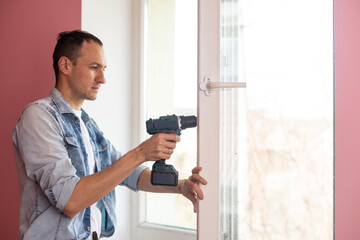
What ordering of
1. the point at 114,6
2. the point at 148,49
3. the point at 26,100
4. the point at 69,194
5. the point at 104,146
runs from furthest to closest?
the point at 148,49, the point at 114,6, the point at 26,100, the point at 104,146, the point at 69,194

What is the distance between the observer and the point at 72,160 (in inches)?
46.1

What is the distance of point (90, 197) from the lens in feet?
3.41

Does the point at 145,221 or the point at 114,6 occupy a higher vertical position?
the point at 114,6

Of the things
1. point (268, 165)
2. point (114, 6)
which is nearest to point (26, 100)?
point (114, 6)

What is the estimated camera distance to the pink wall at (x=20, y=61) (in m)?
1.66

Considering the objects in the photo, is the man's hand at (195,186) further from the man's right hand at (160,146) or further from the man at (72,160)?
the man's right hand at (160,146)

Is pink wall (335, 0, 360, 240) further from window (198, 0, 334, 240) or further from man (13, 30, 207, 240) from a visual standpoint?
man (13, 30, 207, 240)

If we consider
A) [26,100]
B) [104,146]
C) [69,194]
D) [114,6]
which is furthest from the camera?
[114,6]

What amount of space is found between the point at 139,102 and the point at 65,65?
2.42ft

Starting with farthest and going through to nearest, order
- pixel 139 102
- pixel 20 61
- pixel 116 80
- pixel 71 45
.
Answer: pixel 139 102
pixel 116 80
pixel 20 61
pixel 71 45

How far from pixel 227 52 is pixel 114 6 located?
1.04 metres

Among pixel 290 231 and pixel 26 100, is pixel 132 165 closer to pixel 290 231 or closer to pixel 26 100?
pixel 290 231

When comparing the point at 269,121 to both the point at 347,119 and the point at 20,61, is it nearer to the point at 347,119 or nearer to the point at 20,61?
the point at 347,119

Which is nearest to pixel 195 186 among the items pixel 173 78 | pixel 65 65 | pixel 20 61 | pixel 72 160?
pixel 72 160
